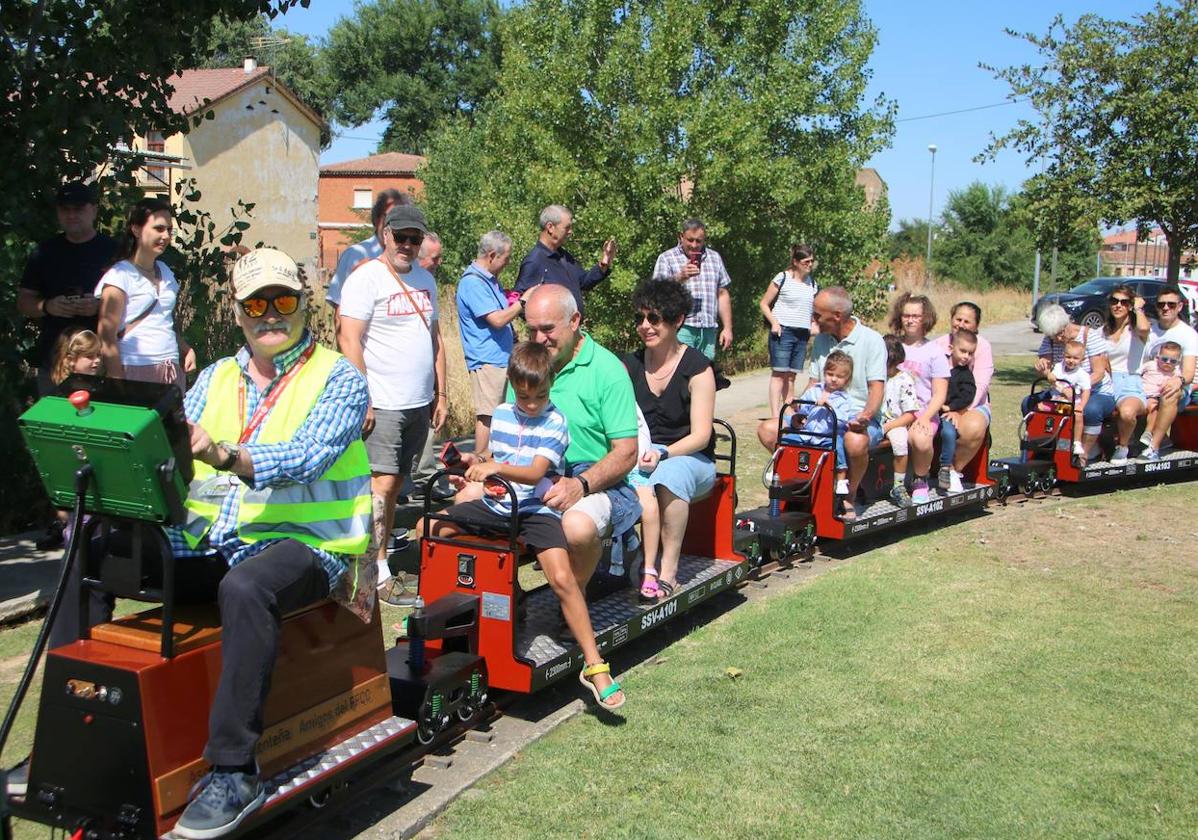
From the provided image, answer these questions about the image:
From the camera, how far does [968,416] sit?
9.41 m

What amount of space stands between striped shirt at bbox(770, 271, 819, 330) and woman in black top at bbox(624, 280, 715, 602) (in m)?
4.49

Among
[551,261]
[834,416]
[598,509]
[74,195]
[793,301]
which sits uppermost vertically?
[74,195]

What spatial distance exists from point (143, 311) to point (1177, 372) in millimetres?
9280

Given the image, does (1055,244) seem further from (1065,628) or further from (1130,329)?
(1065,628)

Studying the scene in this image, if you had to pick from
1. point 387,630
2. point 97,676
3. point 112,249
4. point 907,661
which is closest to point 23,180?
point 112,249

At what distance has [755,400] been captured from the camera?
52.0ft

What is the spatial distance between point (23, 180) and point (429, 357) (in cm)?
328

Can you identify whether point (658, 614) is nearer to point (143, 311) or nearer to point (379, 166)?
point (143, 311)

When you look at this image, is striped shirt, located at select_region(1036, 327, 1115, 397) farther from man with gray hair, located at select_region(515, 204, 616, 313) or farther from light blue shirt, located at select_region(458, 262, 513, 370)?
light blue shirt, located at select_region(458, 262, 513, 370)

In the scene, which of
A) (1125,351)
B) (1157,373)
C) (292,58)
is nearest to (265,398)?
(1125,351)

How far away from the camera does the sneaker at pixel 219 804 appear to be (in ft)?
11.5

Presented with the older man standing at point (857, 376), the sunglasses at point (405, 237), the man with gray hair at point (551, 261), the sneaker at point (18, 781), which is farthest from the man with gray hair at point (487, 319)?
the sneaker at point (18, 781)

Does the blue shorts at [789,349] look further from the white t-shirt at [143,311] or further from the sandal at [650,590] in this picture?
the white t-shirt at [143,311]

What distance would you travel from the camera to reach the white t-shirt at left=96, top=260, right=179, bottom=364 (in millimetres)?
6668
